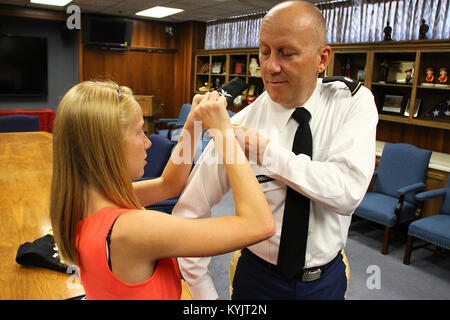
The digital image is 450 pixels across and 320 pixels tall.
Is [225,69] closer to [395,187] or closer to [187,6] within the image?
[187,6]

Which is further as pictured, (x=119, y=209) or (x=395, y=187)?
(x=395, y=187)

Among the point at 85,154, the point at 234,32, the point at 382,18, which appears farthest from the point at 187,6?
the point at 85,154

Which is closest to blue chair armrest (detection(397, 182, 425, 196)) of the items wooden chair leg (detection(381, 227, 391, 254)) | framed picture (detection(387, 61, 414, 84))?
wooden chair leg (detection(381, 227, 391, 254))

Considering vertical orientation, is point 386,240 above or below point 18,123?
below

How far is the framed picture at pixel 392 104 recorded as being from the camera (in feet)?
14.8

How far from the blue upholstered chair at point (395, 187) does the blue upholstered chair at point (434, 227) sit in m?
0.16

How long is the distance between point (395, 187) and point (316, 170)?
322 cm

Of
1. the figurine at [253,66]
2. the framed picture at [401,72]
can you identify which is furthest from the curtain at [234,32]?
the framed picture at [401,72]

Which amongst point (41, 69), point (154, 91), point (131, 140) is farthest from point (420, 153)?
point (41, 69)

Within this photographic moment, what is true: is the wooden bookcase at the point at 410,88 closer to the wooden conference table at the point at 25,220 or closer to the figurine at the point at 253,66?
the figurine at the point at 253,66

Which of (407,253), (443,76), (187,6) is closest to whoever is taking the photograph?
(407,253)

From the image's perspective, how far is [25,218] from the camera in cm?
201

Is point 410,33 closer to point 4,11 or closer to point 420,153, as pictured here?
point 420,153

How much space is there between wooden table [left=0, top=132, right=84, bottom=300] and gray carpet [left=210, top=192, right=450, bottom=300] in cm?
137
